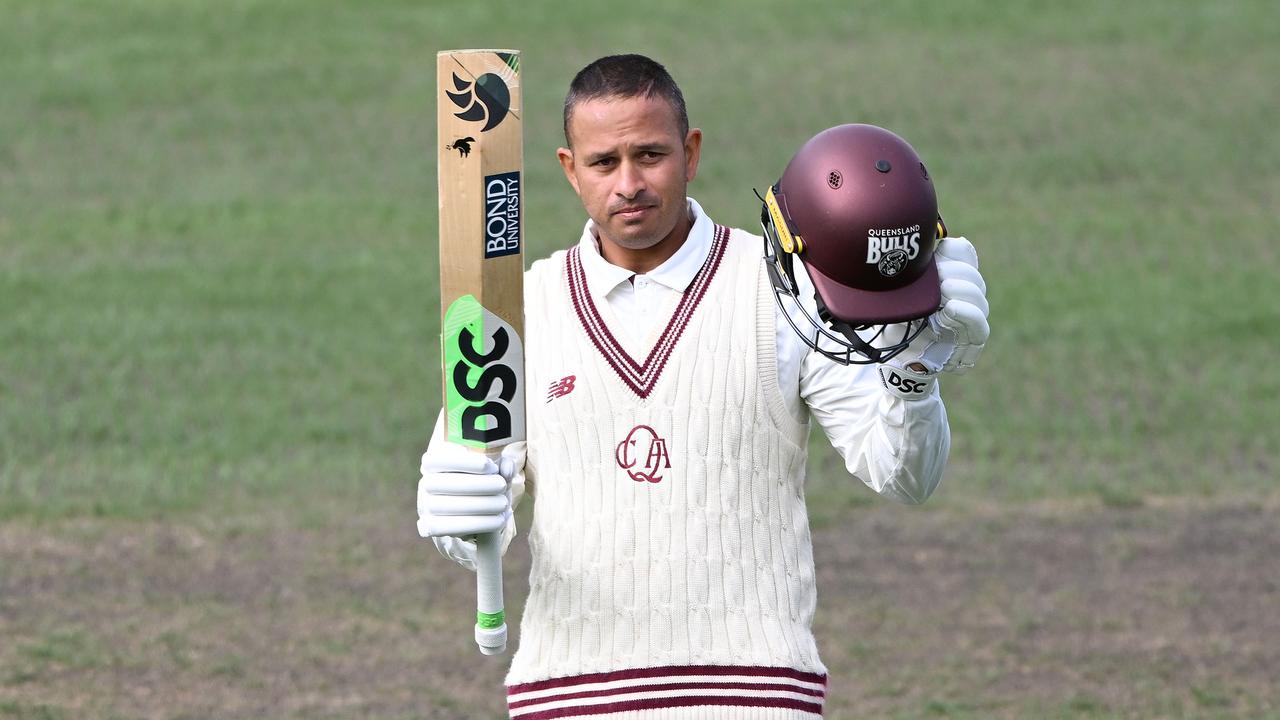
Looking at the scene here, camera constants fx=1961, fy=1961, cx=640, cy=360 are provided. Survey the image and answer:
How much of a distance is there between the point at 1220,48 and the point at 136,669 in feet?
43.4

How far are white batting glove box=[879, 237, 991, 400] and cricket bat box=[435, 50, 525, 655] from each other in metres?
0.78

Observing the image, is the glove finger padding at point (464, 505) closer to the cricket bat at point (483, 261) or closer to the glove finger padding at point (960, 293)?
the cricket bat at point (483, 261)

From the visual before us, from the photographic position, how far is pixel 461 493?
12.1 ft

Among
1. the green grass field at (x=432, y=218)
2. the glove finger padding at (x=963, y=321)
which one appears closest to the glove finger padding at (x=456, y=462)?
the glove finger padding at (x=963, y=321)

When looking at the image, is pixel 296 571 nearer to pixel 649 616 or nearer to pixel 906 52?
pixel 649 616

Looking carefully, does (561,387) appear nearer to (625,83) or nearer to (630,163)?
(630,163)

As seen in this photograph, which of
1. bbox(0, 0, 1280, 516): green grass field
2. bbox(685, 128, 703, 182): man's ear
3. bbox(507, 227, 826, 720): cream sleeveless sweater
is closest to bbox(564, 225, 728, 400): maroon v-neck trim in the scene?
bbox(507, 227, 826, 720): cream sleeveless sweater

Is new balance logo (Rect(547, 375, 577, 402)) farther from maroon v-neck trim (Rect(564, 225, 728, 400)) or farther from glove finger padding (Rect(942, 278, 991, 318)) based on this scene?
glove finger padding (Rect(942, 278, 991, 318))

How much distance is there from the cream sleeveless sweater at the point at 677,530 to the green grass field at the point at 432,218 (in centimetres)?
312

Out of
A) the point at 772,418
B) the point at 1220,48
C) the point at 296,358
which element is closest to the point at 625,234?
the point at 772,418

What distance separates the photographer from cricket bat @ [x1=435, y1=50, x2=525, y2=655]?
379 cm

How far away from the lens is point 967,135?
15586mm

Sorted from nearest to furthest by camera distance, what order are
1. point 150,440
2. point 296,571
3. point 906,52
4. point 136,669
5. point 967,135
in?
point 136,669 → point 296,571 → point 150,440 → point 967,135 → point 906,52

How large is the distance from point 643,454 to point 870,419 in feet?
1.45
